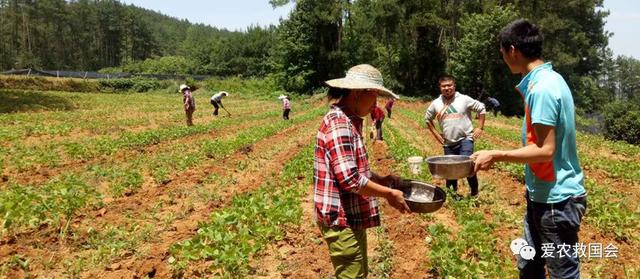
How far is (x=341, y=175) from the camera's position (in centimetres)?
287

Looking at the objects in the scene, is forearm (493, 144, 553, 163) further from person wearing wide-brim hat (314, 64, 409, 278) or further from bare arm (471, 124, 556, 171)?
person wearing wide-brim hat (314, 64, 409, 278)

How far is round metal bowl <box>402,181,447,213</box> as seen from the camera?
3121mm

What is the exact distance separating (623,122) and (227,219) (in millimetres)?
29292

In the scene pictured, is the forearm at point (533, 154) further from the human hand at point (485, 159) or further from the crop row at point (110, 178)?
the crop row at point (110, 178)

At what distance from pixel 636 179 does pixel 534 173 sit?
908 centimetres

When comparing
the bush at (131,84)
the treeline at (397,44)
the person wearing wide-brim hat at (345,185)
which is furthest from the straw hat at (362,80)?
the bush at (131,84)

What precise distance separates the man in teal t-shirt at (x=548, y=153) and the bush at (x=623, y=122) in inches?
1152

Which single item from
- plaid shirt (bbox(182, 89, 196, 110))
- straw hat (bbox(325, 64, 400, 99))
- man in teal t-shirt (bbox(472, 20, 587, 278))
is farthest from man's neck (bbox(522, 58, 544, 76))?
plaid shirt (bbox(182, 89, 196, 110))

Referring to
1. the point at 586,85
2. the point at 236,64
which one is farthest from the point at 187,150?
the point at 236,64

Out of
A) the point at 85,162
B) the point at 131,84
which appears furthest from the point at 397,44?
the point at 85,162

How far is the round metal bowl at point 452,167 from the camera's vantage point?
3.39 m

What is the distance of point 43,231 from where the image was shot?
6.10m

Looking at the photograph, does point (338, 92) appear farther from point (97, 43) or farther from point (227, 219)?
point (97, 43)

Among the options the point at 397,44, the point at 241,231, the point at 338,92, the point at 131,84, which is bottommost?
the point at 131,84
